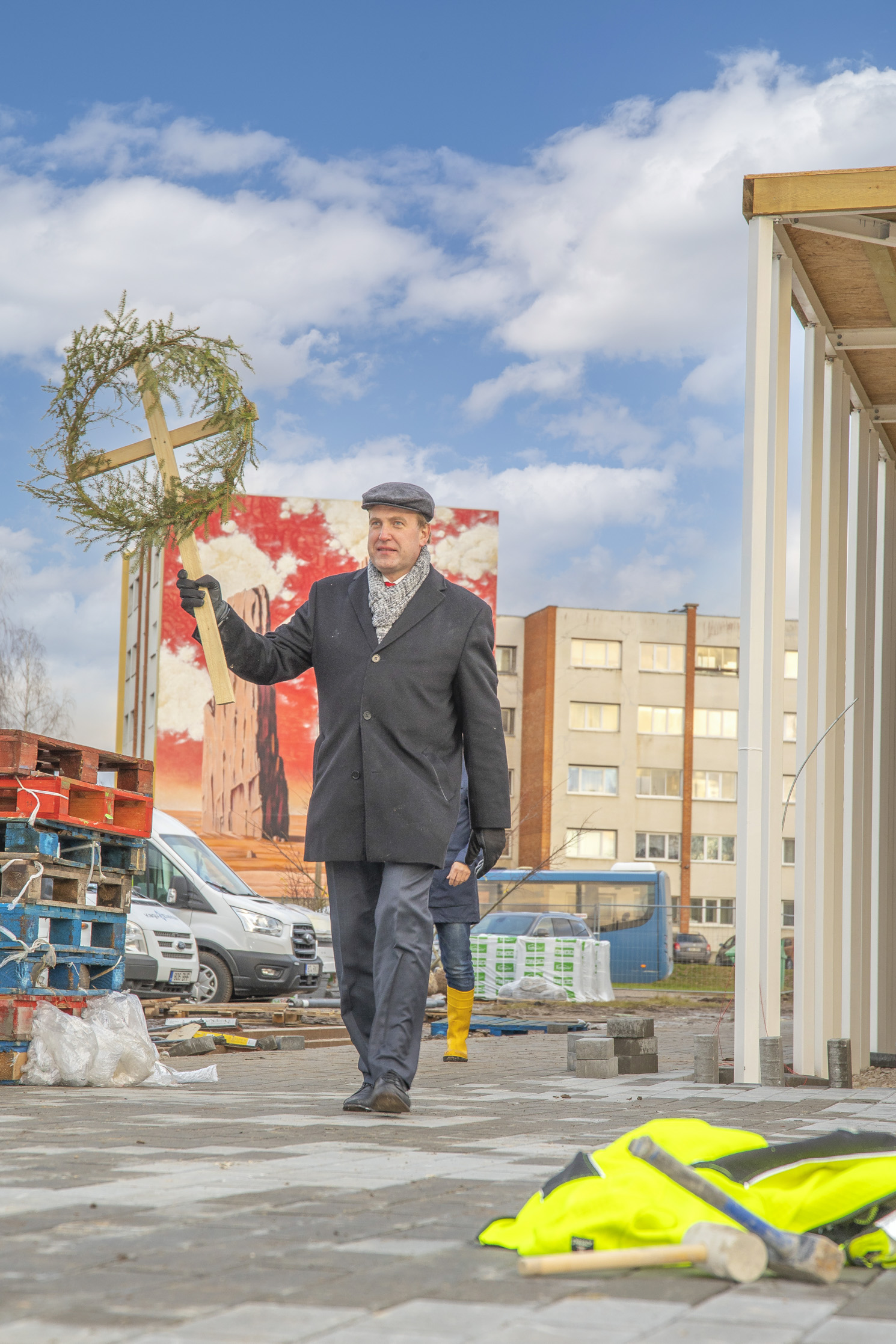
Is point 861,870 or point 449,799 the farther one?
point 861,870

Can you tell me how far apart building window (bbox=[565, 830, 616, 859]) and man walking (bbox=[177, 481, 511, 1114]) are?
57.1 meters

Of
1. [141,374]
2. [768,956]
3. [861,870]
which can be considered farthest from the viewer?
[861,870]

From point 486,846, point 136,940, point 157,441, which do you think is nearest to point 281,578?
point 136,940

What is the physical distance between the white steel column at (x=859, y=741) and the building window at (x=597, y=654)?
51.4 meters

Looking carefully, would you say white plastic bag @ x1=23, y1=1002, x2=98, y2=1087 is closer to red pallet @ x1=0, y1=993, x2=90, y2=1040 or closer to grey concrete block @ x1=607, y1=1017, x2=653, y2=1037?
red pallet @ x1=0, y1=993, x2=90, y2=1040

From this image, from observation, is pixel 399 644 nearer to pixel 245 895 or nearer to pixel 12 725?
pixel 245 895

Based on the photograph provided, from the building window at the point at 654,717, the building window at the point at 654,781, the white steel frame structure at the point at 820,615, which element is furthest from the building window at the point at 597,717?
the white steel frame structure at the point at 820,615

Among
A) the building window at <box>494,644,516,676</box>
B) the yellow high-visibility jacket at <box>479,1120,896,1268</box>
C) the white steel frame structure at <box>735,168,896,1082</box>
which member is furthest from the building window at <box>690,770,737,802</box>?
the yellow high-visibility jacket at <box>479,1120,896,1268</box>

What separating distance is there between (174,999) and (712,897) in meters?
49.2

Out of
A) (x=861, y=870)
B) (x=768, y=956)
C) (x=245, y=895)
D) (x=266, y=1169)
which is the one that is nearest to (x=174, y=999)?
(x=245, y=895)

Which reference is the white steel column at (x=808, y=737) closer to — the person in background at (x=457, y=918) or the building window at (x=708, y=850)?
the person in background at (x=457, y=918)

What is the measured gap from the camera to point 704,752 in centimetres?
6312

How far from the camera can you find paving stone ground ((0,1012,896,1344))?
211cm

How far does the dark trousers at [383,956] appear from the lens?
5328mm
